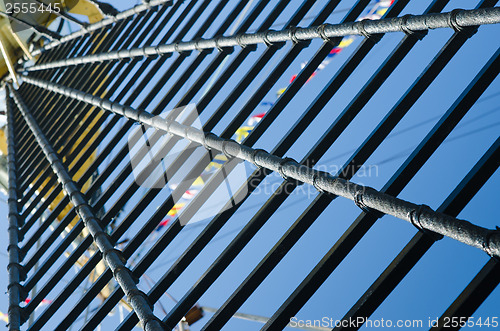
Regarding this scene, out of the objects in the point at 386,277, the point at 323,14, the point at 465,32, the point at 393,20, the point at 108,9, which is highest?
the point at 108,9

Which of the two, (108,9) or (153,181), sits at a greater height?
(108,9)

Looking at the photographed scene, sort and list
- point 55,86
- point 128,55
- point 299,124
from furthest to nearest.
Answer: point 55,86 → point 128,55 → point 299,124

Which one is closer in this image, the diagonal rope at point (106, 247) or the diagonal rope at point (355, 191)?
the diagonal rope at point (355, 191)

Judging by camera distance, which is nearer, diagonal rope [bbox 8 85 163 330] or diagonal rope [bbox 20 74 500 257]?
diagonal rope [bbox 20 74 500 257]

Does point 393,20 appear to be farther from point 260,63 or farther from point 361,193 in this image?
point 260,63

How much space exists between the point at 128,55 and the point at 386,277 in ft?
23.1

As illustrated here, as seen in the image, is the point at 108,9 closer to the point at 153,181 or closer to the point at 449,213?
the point at 153,181

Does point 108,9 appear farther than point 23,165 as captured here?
Yes

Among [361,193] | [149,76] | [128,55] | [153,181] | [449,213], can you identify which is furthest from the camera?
[128,55]

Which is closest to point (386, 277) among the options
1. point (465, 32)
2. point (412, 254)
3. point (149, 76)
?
point (412, 254)

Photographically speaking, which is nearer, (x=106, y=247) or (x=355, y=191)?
(x=355, y=191)

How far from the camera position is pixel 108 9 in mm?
11852

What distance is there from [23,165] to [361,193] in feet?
28.6

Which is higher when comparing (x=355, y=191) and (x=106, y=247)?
(x=106, y=247)
